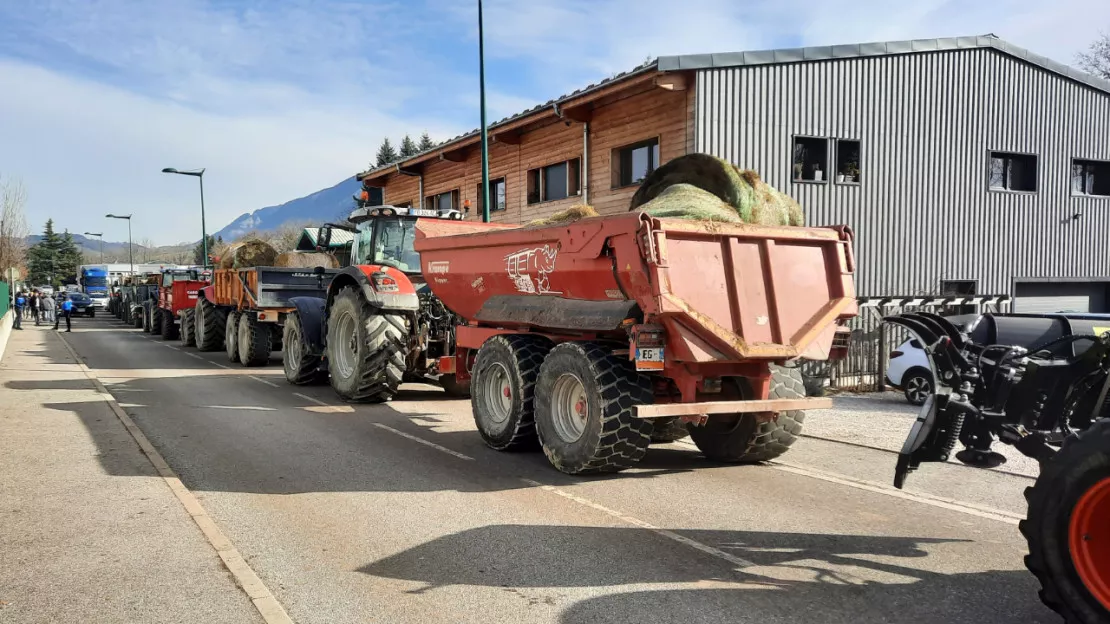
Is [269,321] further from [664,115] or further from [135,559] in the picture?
[135,559]

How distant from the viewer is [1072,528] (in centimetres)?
354

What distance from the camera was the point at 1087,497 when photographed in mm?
3508

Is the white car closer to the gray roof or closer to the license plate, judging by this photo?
the gray roof

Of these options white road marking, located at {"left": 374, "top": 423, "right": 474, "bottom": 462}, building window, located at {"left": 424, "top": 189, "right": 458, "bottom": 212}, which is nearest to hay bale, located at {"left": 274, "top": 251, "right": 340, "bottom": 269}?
building window, located at {"left": 424, "top": 189, "right": 458, "bottom": 212}

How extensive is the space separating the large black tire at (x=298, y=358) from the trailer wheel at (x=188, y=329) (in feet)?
31.2

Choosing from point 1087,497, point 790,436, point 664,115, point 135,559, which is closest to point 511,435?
point 790,436

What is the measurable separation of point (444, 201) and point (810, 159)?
489 inches

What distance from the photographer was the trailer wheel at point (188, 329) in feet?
70.5

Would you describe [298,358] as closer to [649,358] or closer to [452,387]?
[452,387]

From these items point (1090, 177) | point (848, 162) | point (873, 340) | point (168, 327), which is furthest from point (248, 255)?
point (1090, 177)

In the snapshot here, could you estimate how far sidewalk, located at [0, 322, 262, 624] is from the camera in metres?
3.97

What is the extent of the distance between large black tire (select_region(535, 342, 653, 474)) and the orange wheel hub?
3.23 m

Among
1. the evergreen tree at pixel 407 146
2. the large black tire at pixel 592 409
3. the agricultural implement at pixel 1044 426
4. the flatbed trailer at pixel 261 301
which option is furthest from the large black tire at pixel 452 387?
the evergreen tree at pixel 407 146

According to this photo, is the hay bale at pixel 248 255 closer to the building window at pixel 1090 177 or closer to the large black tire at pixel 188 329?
the large black tire at pixel 188 329
